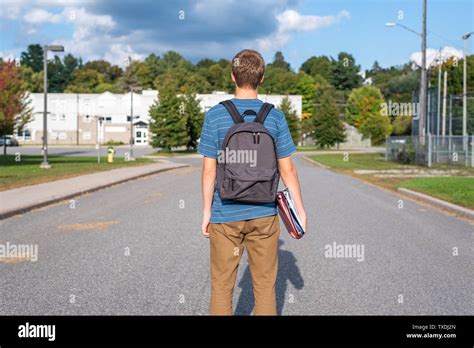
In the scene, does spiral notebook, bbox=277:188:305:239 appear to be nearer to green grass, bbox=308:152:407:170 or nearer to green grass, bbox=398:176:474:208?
green grass, bbox=398:176:474:208

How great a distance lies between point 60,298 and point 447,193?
46.3 feet

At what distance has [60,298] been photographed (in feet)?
19.7

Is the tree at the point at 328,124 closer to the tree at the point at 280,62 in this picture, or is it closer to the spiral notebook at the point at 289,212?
the spiral notebook at the point at 289,212

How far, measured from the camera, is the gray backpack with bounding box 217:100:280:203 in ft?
12.5

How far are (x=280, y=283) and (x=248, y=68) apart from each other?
3479mm

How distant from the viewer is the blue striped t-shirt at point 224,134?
391cm

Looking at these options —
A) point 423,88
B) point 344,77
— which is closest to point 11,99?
point 423,88

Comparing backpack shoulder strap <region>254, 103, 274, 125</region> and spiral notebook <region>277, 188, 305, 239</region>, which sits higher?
backpack shoulder strap <region>254, 103, 274, 125</region>

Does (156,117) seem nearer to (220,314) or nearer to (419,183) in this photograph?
(419,183)

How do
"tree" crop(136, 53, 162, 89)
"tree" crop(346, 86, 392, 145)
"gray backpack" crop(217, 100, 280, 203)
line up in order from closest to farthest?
1. "gray backpack" crop(217, 100, 280, 203)
2. "tree" crop(346, 86, 392, 145)
3. "tree" crop(136, 53, 162, 89)

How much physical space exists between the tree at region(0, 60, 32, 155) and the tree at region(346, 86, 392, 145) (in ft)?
190

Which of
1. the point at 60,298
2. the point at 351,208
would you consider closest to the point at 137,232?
the point at 60,298

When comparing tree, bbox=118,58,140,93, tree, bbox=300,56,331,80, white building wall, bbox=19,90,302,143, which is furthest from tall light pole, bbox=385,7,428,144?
tree, bbox=300,56,331,80
